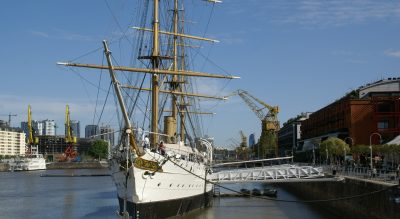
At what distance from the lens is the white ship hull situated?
3784 centimetres

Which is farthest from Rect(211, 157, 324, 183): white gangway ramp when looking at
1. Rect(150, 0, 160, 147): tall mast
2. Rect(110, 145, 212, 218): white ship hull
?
Rect(150, 0, 160, 147): tall mast

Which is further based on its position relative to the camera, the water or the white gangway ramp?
the white gangway ramp

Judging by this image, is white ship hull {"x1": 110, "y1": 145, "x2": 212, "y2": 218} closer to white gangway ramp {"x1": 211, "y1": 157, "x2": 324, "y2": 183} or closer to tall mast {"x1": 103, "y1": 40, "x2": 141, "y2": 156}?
tall mast {"x1": 103, "y1": 40, "x2": 141, "y2": 156}

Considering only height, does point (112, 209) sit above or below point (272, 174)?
below

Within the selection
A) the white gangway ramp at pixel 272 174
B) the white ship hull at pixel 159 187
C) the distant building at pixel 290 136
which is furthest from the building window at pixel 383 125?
the distant building at pixel 290 136

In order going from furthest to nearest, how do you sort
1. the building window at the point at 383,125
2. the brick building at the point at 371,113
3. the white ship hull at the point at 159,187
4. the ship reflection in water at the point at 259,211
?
the building window at the point at 383,125 < the brick building at the point at 371,113 < the ship reflection in water at the point at 259,211 < the white ship hull at the point at 159,187

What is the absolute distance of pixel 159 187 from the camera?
39812 mm

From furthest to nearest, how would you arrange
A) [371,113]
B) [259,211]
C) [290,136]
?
[290,136] < [371,113] < [259,211]

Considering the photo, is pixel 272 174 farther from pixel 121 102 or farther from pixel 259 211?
pixel 121 102

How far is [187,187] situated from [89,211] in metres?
15.2

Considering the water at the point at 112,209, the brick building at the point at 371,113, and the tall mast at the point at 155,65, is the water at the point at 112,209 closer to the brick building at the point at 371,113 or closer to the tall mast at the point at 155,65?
the tall mast at the point at 155,65

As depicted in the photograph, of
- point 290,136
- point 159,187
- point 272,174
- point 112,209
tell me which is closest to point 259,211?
point 272,174

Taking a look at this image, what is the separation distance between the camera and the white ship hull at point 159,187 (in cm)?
3784

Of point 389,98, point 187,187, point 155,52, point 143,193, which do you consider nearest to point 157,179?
point 143,193
